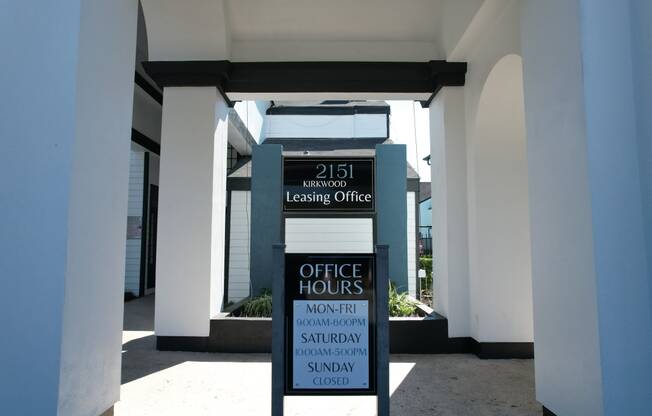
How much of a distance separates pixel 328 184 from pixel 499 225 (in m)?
2.40

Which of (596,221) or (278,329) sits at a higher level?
(596,221)

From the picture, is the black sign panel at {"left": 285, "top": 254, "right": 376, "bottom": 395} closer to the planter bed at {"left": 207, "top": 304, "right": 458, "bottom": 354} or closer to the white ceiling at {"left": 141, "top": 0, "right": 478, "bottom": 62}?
the planter bed at {"left": 207, "top": 304, "right": 458, "bottom": 354}

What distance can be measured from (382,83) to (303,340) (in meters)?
4.02

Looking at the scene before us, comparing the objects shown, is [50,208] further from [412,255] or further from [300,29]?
[412,255]

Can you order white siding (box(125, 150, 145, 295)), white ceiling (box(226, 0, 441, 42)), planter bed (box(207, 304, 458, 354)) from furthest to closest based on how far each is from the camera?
1. white siding (box(125, 150, 145, 295))
2. white ceiling (box(226, 0, 441, 42))
3. planter bed (box(207, 304, 458, 354))

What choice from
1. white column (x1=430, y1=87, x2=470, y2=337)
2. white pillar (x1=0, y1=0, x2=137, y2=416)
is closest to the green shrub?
white column (x1=430, y1=87, x2=470, y2=337)

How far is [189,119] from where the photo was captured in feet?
17.9

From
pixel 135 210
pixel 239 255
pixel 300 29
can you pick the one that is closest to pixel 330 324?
pixel 300 29

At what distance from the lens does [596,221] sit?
2.45 meters

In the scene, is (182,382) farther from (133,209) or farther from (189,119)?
(133,209)

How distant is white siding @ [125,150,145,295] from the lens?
10.1m

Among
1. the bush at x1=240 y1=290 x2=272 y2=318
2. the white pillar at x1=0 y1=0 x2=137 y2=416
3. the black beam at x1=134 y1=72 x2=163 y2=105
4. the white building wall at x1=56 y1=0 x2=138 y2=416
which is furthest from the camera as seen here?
the black beam at x1=134 y1=72 x2=163 y2=105

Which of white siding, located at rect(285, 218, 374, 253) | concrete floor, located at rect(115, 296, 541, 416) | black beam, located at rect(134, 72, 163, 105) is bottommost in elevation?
concrete floor, located at rect(115, 296, 541, 416)

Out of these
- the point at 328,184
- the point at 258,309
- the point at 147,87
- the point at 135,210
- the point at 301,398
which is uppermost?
the point at 147,87
